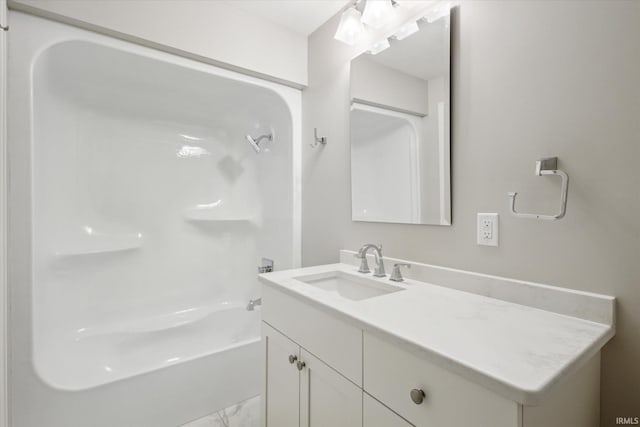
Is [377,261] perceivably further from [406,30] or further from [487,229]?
[406,30]

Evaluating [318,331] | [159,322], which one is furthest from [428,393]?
[159,322]

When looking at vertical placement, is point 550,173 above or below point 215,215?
above

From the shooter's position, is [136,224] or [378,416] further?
[136,224]

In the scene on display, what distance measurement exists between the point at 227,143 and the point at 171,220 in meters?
0.81

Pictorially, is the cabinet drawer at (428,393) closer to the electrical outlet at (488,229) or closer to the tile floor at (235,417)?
the electrical outlet at (488,229)

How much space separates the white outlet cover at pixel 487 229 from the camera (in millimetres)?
1063

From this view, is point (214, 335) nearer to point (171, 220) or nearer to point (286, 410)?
point (171, 220)

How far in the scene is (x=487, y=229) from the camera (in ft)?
3.56

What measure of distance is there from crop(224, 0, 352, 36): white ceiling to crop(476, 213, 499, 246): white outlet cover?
4.78 feet

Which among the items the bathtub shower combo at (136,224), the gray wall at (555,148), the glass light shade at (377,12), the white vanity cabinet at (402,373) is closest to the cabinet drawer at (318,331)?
the white vanity cabinet at (402,373)

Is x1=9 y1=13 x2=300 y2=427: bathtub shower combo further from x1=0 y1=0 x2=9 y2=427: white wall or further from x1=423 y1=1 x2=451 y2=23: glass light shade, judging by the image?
x1=423 y1=1 x2=451 y2=23: glass light shade

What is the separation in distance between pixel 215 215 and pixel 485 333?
2233mm

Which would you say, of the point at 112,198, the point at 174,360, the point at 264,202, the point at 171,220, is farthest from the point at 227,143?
the point at 174,360

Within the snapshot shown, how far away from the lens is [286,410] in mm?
1192
